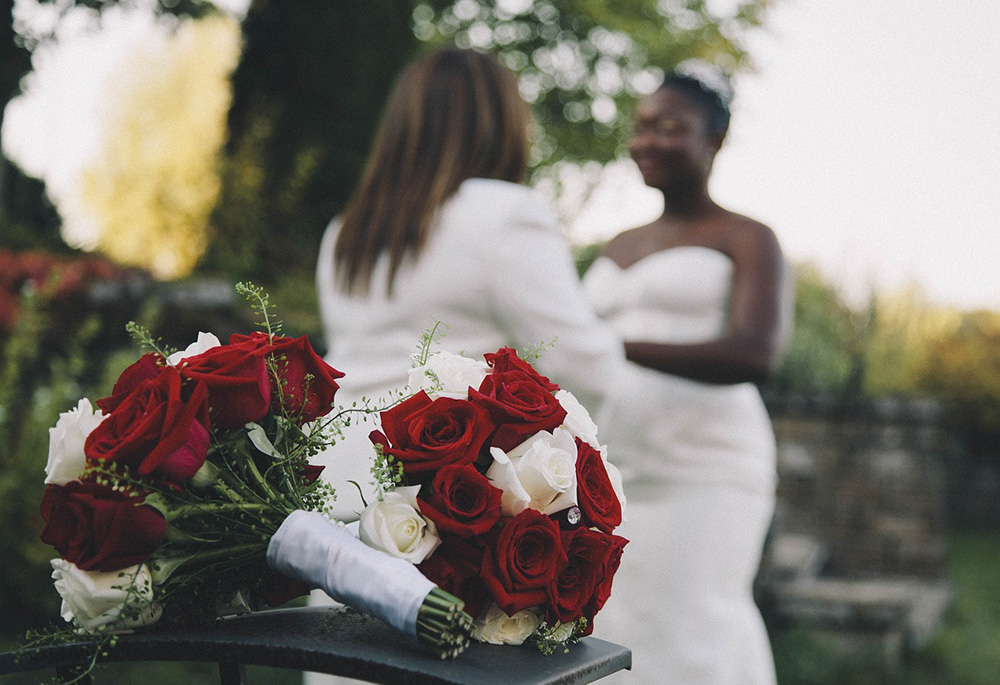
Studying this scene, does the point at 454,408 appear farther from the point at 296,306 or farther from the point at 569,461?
the point at 296,306

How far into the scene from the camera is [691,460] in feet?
10.2

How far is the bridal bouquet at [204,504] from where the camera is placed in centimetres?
109

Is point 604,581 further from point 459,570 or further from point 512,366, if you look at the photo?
point 512,366

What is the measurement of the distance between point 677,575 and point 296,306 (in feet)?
12.4

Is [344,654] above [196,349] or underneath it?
underneath

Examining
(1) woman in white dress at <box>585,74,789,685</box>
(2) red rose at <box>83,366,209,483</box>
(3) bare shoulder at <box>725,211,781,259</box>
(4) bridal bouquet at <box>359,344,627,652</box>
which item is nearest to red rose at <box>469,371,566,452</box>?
(4) bridal bouquet at <box>359,344,627,652</box>

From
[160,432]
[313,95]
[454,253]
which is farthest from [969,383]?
[160,432]

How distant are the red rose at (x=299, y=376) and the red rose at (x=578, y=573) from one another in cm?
37

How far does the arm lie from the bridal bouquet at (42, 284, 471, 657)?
1731 mm

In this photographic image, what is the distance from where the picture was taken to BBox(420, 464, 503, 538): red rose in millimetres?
1112

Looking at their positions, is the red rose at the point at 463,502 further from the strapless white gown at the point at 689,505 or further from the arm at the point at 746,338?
the strapless white gown at the point at 689,505

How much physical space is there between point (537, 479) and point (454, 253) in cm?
Result: 120


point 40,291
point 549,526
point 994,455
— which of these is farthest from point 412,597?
point 994,455

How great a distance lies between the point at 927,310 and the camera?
522 inches
